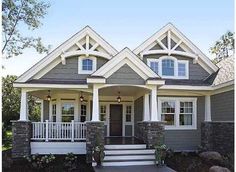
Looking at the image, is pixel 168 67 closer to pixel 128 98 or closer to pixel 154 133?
pixel 128 98

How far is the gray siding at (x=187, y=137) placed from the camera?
1472 centimetres

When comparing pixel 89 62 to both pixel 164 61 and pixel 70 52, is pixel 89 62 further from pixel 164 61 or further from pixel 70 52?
pixel 164 61

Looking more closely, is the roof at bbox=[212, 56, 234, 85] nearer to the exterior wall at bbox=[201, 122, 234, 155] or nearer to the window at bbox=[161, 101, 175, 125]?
the exterior wall at bbox=[201, 122, 234, 155]

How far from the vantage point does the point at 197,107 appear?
14984 millimetres

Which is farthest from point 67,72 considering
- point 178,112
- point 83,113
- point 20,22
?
point 20,22

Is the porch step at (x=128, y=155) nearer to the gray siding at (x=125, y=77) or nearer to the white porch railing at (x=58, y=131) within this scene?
the white porch railing at (x=58, y=131)

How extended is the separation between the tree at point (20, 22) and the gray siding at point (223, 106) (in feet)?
45.5

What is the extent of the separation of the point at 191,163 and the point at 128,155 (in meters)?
2.35

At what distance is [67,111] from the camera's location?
1591 centimetres

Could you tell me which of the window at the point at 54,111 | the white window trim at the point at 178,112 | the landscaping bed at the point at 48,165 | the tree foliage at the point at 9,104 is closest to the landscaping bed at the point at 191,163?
the white window trim at the point at 178,112

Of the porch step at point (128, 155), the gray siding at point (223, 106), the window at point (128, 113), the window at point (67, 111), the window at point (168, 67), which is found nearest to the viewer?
the porch step at point (128, 155)

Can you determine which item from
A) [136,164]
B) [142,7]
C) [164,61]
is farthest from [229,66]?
[136,164]

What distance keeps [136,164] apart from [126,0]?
7.05m

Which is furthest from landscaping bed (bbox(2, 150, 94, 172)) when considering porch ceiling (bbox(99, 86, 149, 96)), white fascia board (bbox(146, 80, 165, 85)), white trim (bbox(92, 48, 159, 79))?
white fascia board (bbox(146, 80, 165, 85))
